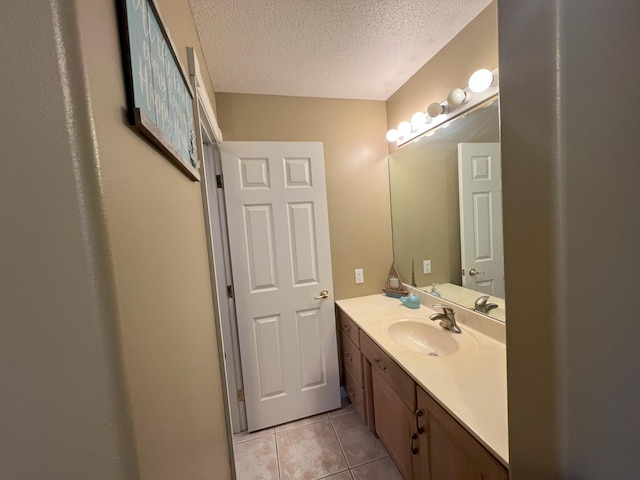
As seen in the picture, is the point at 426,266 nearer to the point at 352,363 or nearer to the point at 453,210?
the point at 453,210

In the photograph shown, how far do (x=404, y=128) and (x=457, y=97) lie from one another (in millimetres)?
473

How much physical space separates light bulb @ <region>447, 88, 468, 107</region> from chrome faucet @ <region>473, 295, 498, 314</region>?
3.37 ft

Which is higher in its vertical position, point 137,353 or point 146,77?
point 146,77

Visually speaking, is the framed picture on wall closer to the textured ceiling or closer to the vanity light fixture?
the textured ceiling

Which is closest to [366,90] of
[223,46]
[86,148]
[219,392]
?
[223,46]

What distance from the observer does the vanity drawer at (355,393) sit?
1.67 m

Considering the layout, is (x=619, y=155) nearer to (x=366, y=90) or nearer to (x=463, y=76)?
(x=463, y=76)

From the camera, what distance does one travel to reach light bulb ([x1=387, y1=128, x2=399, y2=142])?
6.13 feet

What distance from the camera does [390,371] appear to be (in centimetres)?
124

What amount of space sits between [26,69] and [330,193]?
68.3 inches

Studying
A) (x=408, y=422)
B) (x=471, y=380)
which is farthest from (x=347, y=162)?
(x=408, y=422)

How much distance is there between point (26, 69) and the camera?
253 millimetres

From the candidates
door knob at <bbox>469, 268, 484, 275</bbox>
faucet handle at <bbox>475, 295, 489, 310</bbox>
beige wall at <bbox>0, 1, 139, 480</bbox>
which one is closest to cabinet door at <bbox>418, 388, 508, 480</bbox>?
faucet handle at <bbox>475, 295, 489, 310</bbox>

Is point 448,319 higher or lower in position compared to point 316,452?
higher
